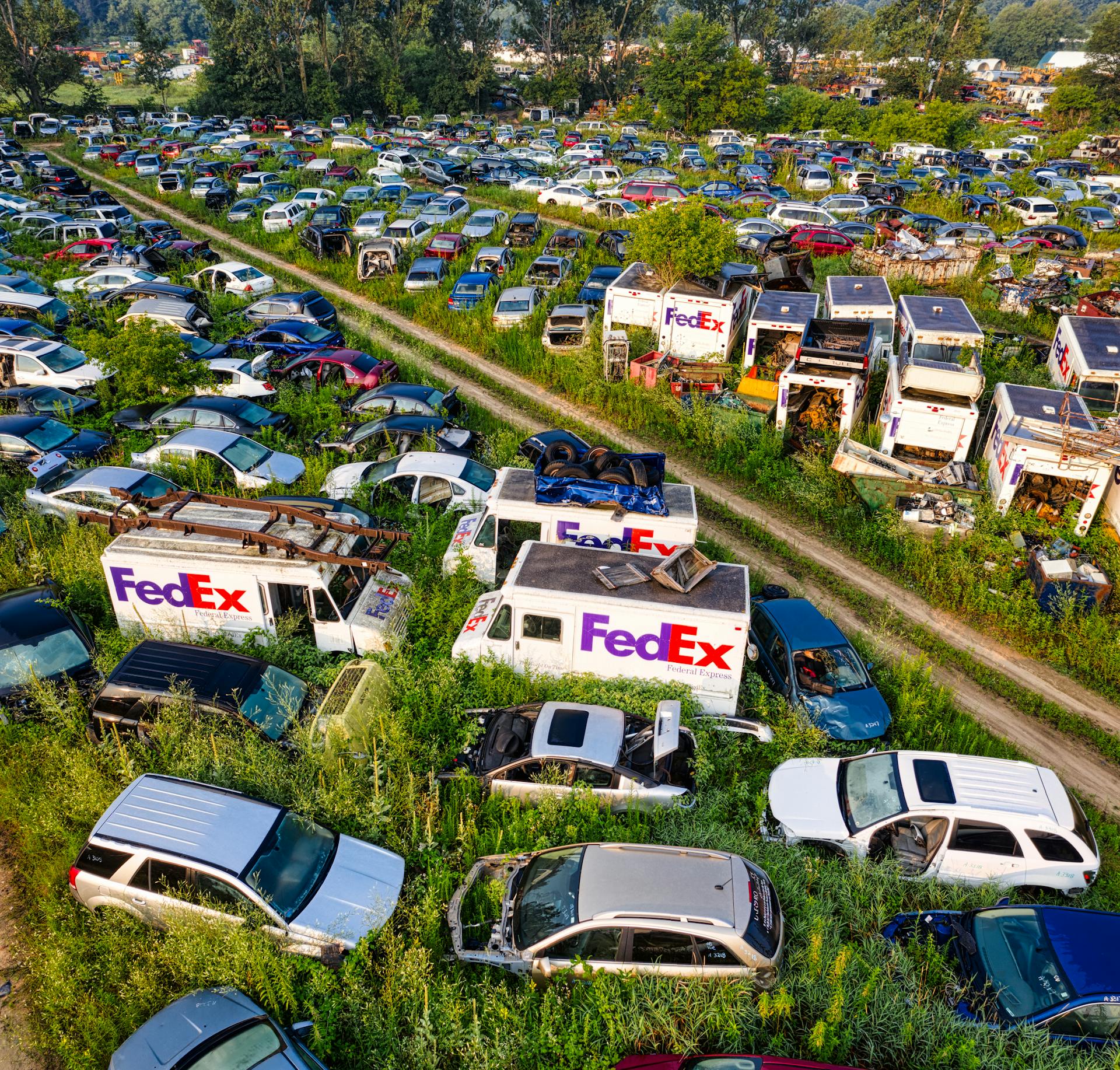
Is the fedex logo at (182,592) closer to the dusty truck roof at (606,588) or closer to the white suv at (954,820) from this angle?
the dusty truck roof at (606,588)

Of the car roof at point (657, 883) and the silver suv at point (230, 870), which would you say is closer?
the car roof at point (657, 883)

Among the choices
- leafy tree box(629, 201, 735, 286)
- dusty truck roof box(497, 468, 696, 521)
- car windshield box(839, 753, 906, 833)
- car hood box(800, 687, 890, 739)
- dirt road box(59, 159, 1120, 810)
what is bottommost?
dirt road box(59, 159, 1120, 810)

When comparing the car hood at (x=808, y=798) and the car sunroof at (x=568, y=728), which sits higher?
the car sunroof at (x=568, y=728)

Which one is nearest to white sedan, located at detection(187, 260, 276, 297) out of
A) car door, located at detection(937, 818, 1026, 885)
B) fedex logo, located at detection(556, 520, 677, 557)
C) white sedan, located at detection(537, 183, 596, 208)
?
white sedan, located at detection(537, 183, 596, 208)

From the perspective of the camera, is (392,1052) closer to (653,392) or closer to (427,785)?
(427,785)

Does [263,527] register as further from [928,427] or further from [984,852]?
[928,427]

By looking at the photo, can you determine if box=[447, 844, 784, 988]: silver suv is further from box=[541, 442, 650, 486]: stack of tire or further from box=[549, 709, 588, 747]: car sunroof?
box=[541, 442, 650, 486]: stack of tire

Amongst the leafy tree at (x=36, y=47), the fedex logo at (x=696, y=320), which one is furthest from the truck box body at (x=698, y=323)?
the leafy tree at (x=36, y=47)
